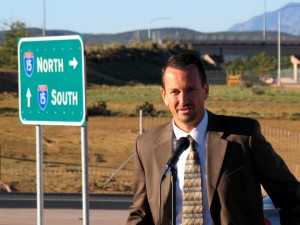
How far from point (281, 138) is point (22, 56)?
20542 millimetres

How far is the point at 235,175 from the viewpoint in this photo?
4.70 metres

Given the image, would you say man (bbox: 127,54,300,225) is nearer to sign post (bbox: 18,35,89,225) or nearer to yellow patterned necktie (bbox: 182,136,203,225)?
yellow patterned necktie (bbox: 182,136,203,225)

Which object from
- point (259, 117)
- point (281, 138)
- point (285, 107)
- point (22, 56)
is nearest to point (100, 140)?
point (281, 138)

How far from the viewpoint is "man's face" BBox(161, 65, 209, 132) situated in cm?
467

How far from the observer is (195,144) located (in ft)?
15.6

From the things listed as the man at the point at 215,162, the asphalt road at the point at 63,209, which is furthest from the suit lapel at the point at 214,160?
the asphalt road at the point at 63,209

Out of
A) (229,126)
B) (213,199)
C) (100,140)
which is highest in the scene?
(229,126)

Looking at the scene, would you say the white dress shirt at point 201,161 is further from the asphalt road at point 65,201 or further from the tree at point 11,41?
the tree at point 11,41

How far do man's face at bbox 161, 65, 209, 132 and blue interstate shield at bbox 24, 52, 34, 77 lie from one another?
505cm

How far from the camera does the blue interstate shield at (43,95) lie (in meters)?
9.48

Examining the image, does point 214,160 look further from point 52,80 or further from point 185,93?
point 52,80

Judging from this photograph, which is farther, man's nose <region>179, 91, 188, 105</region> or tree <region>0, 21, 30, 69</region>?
tree <region>0, 21, 30, 69</region>

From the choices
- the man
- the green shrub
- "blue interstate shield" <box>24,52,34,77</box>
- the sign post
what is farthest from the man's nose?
the green shrub

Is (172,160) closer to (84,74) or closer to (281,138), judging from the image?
(84,74)
